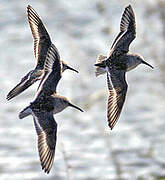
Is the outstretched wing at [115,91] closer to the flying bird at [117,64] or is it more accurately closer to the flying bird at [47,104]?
the flying bird at [117,64]

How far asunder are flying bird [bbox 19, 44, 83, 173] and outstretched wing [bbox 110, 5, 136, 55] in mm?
444

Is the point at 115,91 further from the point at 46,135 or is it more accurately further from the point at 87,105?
the point at 87,105

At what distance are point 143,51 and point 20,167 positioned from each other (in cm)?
411

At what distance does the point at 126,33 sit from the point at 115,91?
0.44 metres

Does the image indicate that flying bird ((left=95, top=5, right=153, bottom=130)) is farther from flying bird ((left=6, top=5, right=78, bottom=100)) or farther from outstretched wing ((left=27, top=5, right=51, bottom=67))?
outstretched wing ((left=27, top=5, right=51, bottom=67))

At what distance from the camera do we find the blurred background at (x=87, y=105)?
1611cm

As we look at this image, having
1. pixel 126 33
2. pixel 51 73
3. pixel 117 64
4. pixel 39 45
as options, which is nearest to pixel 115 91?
pixel 117 64

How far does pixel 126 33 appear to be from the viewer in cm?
532

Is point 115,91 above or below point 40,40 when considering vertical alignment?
below

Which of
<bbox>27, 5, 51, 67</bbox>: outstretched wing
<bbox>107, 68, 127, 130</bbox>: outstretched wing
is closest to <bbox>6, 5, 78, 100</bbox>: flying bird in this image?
<bbox>27, 5, 51, 67</bbox>: outstretched wing

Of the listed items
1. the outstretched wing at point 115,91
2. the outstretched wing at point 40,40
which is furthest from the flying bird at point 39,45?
the outstretched wing at point 115,91

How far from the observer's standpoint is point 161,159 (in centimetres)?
1608

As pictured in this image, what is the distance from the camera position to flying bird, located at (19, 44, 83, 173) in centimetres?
491

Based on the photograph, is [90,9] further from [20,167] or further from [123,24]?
[123,24]
